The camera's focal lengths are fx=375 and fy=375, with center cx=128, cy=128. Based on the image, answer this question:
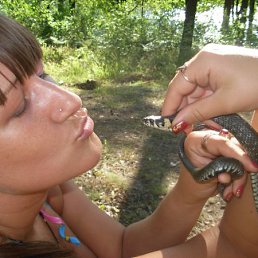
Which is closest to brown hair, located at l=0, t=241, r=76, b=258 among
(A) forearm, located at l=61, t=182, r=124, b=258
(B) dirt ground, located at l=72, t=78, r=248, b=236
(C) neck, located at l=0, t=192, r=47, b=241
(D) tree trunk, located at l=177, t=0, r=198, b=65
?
(C) neck, located at l=0, t=192, r=47, b=241

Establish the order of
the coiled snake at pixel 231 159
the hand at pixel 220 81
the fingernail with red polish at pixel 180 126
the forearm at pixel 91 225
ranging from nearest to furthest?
the hand at pixel 220 81, the fingernail with red polish at pixel 180 126, the coiled snake at pixel 231 159, the forearm at pixel 91 225

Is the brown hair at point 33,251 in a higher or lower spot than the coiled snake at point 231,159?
lower

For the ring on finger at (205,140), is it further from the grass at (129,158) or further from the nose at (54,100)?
the grass at (129,158)

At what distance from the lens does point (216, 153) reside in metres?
1.76


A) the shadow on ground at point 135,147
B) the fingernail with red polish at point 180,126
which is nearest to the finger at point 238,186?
the fingernail with red polish at point 180,126

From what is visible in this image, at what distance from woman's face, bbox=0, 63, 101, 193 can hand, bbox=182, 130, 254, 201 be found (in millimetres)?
508

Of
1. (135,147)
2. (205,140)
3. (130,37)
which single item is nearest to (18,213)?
(205,140)

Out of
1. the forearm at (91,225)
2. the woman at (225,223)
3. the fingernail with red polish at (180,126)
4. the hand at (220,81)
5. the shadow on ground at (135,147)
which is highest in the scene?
the hand at (220,81)

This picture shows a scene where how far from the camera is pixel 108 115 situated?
200 inches

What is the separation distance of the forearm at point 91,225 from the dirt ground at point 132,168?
0.71 meters

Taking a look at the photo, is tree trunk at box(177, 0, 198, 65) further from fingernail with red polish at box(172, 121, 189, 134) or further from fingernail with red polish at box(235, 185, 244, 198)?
fingernail with red polish at box(172, 121, 189, 134)

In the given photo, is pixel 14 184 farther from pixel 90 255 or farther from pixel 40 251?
pixel 90 255

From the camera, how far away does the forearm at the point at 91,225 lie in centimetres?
217

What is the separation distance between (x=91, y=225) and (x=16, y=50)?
1173 millimetres
